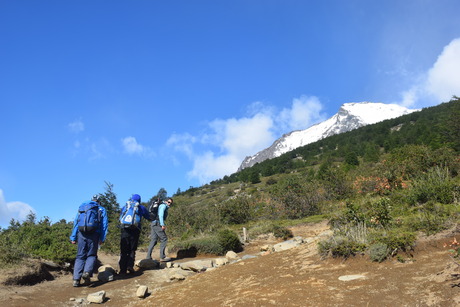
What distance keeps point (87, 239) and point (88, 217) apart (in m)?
0.48

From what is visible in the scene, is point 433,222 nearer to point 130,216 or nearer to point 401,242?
point 401,242

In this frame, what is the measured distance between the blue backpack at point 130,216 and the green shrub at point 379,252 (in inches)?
208

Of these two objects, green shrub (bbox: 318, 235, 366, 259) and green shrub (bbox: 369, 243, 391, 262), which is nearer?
green shrub (bbox: 369, 243, 391, 262)

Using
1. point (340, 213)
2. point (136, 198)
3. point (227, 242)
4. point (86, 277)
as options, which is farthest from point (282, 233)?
point (86, 277)

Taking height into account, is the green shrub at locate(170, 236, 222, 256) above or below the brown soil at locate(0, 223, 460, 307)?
above

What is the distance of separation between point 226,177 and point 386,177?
2502 inches

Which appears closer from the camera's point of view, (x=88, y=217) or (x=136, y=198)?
(x=88, y=217)

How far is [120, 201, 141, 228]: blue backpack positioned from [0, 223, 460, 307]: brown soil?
4.14ft

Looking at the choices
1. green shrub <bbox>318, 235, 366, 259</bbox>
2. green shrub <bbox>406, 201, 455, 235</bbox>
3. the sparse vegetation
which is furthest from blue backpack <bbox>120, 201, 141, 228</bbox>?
green shrub <bbox>406, 201, 455, 235</bbox>

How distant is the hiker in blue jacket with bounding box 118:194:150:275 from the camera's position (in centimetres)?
746

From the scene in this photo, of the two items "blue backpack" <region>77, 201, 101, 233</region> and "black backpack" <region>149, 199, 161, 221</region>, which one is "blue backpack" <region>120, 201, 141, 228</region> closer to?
"blue backpack" <region>77, 201, 101, 233</region>

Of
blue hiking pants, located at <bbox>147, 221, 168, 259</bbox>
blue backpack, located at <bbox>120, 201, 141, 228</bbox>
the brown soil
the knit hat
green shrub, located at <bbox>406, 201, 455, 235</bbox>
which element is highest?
the knit hat

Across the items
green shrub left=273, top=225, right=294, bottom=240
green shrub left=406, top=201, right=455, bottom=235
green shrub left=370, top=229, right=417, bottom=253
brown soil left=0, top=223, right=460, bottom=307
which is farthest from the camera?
green shrub left=273, top=225, right=294, bottom=240

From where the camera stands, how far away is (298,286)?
15.0 feet
